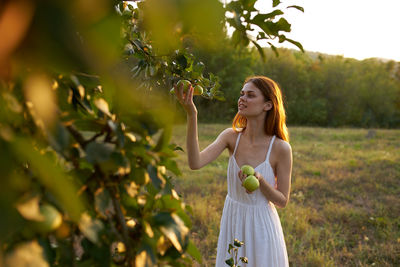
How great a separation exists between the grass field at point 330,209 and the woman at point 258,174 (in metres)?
0.65

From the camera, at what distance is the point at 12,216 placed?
0.27 meters

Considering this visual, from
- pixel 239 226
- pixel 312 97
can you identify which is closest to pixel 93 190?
pixel 239 226

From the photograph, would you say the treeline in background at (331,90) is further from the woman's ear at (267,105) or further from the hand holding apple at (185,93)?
the hand holding apple at (185,93)

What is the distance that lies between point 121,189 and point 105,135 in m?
0.08

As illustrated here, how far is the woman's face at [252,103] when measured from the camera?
2018mm

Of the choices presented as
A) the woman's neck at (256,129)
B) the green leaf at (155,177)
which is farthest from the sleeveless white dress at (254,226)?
the green leaf at (155,177)

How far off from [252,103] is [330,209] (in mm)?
2751

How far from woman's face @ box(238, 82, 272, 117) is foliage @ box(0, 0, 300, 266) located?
4.96ft

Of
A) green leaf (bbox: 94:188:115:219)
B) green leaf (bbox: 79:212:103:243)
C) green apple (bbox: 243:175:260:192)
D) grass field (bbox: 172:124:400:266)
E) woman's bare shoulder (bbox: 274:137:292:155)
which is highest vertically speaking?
green leaf (bbox: 94:188:115:219)

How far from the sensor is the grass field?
3031mm

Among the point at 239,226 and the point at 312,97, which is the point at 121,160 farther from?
the point at 312,97

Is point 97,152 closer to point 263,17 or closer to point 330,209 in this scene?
point 263,17

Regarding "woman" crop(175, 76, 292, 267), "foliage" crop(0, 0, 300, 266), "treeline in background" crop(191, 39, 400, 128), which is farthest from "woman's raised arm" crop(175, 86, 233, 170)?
"treeline in background" crop(191, 39, 400, 128)

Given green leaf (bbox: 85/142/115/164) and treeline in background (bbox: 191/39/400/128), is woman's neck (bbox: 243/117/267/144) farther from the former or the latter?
treeline in background (bbox: 191/39/400/128)
